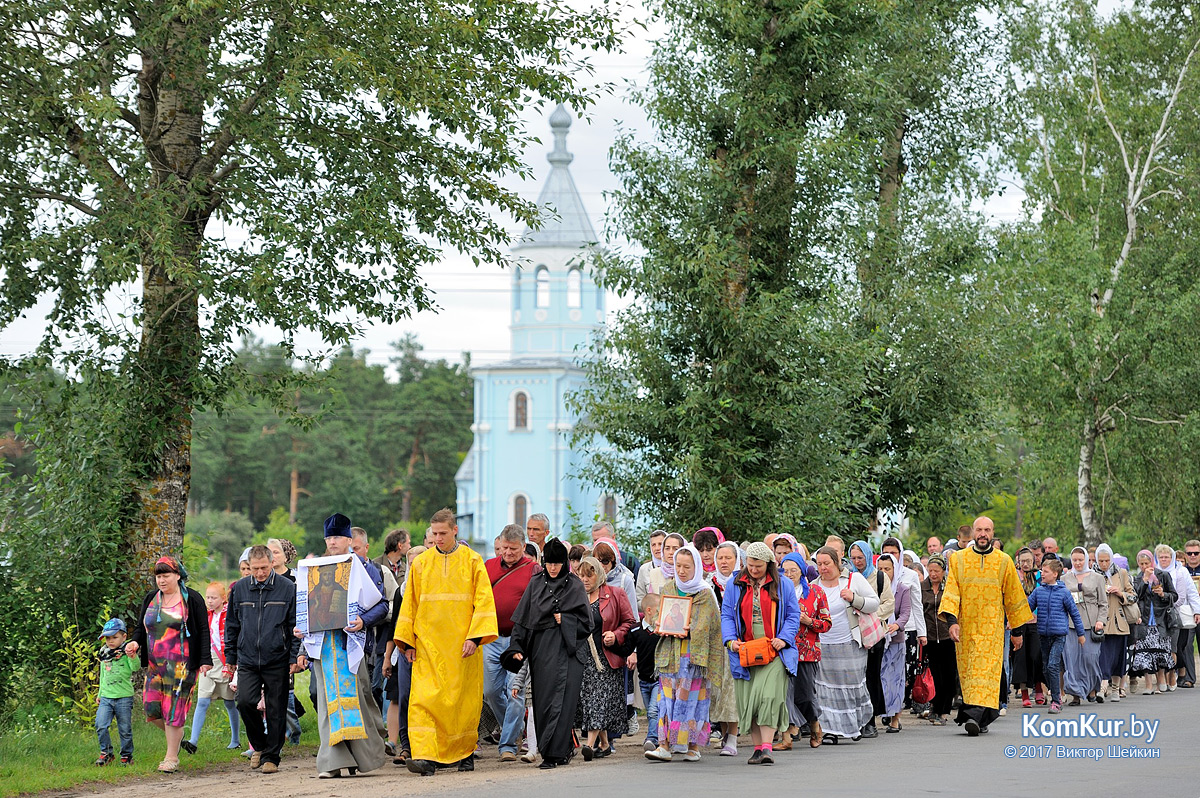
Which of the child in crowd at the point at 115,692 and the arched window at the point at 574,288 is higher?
the arched window at the point at 574,288

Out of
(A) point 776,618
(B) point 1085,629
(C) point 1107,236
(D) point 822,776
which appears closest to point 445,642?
(A) point 776,618

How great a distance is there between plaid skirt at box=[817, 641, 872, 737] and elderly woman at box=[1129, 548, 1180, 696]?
7400 mm

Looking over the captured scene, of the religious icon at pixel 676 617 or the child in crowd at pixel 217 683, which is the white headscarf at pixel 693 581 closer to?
the religious icon at pixel 676 617

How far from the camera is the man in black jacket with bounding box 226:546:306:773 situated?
12.2 m

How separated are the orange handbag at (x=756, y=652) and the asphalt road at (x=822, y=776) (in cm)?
86

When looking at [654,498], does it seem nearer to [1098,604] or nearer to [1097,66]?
[1098,604]

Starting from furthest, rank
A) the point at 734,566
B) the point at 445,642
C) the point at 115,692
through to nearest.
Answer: the point at 734,566 < the point at 115,692 < the point at 445,642

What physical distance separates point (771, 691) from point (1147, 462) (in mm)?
25161

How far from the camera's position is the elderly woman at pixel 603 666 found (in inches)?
507

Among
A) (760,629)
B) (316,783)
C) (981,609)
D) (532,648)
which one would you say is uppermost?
(981,609)

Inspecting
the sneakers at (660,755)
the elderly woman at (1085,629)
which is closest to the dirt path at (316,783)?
the sneakers at (660,755)

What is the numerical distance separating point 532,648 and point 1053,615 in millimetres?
7960

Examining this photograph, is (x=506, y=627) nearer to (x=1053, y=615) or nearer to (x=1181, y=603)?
(x=1053, y=615)

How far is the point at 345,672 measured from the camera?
1210cm
